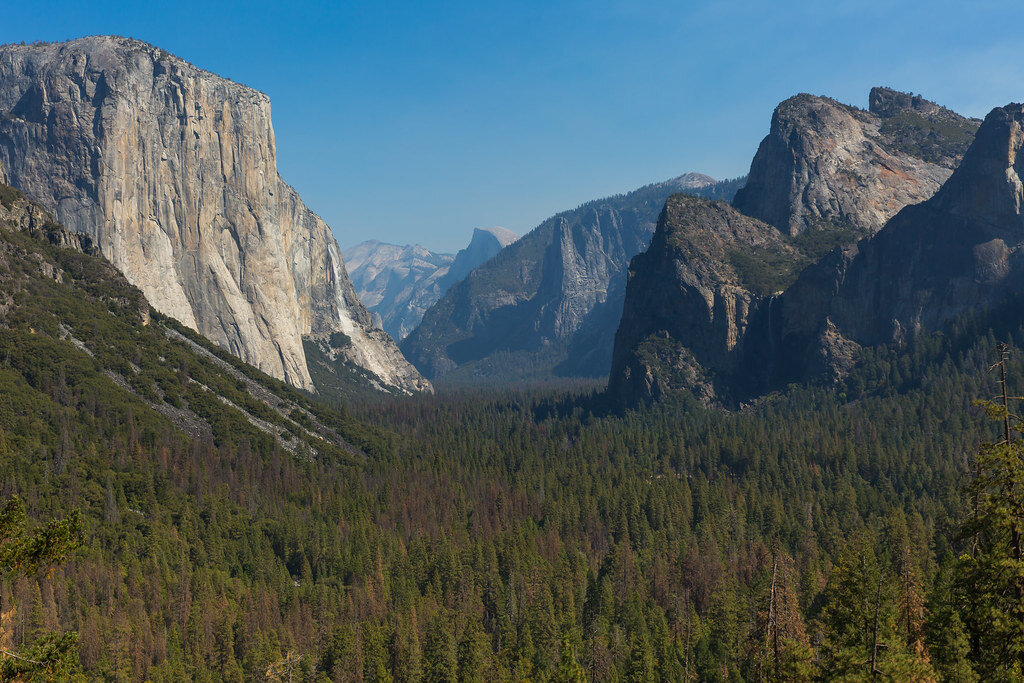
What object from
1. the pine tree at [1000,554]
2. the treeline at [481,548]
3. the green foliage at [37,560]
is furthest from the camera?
the treeline at [481,548]

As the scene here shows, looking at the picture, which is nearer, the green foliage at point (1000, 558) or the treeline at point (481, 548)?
→ the green foliage at point (1000, 558)

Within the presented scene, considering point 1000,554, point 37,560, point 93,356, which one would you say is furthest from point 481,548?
point 93,356

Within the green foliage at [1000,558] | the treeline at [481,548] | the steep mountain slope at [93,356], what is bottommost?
the treeline at [481,548]

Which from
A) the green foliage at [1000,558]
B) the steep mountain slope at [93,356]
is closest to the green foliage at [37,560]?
the green foliage at [1000,558]

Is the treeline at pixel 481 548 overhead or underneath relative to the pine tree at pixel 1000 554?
underneath

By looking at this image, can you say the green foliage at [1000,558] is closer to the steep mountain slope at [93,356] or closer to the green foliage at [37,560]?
the green foliage at [37,560]

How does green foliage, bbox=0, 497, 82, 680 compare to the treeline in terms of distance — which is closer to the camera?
green foliage, bbox=0, 497, 82, 680

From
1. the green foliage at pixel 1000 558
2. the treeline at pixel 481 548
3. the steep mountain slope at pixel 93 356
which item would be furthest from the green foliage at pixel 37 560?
the steep mountain slope at pixel 93 356

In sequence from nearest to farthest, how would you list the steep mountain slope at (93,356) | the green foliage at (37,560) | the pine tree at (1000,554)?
the green foliage at (37,560) → the pine tree at (1000,554) → the steep mountain slope at (93,356)

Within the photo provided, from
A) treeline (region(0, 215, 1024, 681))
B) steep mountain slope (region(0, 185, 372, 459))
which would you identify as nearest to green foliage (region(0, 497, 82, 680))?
treeline (region(0, 215, 1024, 681))

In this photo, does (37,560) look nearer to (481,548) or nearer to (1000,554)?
(1000,554)

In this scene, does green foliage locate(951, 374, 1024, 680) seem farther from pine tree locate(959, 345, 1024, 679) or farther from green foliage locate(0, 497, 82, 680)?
green foliage locate(0, 497, 82, 680)

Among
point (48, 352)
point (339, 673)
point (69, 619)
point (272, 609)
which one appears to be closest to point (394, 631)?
point (339, 673)
